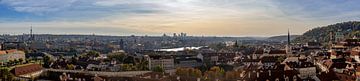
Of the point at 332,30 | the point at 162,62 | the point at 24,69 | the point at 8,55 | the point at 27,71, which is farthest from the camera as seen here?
the point at 332,30

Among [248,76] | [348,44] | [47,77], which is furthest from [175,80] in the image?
[348,44]

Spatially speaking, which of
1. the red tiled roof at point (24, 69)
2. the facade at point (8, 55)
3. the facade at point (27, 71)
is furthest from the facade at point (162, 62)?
the facade at point (8, 55)

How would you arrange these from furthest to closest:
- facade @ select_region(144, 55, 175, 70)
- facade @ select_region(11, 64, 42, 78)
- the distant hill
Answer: the distant hill → facade @ select_region(144, 55, 175, 70) → facade @ select_region(11, 64, 42, 78)

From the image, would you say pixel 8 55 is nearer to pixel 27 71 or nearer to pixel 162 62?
pixel 162 62

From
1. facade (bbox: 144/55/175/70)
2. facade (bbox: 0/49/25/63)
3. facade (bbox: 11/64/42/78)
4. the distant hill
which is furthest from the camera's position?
the distant hill

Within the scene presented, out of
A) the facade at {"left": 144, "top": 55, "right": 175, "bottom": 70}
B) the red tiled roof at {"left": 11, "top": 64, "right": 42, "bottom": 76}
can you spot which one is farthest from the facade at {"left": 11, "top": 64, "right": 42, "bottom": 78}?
the facade at {"left": 144, "top": 55, "right": 175, "bottom": 70}

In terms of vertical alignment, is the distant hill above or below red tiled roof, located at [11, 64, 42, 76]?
above

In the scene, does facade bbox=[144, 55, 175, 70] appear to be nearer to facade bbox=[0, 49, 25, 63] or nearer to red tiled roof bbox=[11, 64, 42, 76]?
red tiled roof bbox=[11, 64, 42, 76]

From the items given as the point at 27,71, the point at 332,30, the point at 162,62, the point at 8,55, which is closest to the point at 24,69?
the point at 27,71

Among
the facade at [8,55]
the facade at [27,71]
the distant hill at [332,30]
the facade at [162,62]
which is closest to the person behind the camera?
the facade at [27,71]

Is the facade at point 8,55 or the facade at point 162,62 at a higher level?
the facade at point 8,55

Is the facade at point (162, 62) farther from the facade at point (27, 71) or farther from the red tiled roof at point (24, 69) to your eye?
the red tiled roof at point (24, 69)
